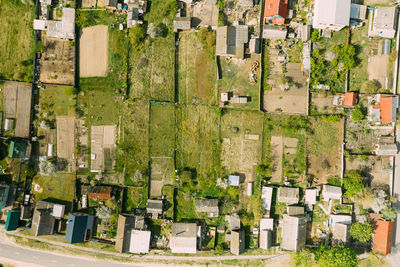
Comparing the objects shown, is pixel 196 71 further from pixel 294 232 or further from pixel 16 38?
pixel 16 38

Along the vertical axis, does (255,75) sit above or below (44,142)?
above

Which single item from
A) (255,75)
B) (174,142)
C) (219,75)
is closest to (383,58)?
(255,75)

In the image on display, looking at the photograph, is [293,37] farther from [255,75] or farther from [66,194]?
[66,194]

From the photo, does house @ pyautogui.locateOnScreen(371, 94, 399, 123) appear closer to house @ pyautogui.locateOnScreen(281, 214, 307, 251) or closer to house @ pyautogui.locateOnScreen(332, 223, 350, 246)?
house @ pyautogui.locateOnScreen(332, 223, 350, 246)

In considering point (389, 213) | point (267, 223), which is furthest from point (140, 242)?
point (389, 213)

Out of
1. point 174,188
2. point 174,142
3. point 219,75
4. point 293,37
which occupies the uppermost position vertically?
point 293,37
